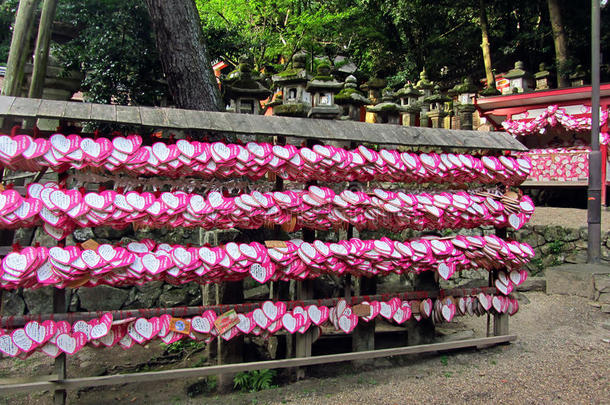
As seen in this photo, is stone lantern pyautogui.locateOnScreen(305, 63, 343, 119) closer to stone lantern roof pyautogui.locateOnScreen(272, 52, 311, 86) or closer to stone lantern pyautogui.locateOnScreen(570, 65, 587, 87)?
stone lantern roof pyautogui.locateOnScreen(272, 52, 311, 86)

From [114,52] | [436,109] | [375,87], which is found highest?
[375,87]

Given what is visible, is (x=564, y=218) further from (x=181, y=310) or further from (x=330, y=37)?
(x=330, y=37)

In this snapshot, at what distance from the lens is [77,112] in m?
3.46

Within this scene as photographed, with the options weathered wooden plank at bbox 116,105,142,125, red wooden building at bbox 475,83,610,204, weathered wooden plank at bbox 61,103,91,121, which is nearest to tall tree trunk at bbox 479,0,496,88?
red wooden building at bbox 475,83,610,204

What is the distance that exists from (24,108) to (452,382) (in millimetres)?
4543

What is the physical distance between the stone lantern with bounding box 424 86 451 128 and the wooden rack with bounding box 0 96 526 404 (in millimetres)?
8702

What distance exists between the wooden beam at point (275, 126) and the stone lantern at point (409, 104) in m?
6.89

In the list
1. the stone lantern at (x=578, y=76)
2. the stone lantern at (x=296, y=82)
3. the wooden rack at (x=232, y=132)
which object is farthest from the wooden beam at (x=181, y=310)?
the stone lantern at (x=578, y=76)

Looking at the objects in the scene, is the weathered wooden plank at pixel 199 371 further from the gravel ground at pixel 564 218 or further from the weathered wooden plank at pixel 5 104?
the gravel ground at pixel 564 218

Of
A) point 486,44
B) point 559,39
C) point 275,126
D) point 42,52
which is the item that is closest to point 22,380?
point 275,126

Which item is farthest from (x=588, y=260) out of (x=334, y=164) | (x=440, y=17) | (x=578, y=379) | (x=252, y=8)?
(x=440, y=17)

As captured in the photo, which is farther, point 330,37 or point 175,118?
point 330,37

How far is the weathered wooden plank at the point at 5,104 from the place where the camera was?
3245mm

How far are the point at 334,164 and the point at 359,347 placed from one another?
2.03m
